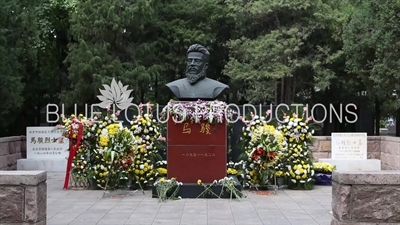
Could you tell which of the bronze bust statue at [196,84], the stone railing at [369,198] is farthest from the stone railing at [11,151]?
the stone railing at [369,198]

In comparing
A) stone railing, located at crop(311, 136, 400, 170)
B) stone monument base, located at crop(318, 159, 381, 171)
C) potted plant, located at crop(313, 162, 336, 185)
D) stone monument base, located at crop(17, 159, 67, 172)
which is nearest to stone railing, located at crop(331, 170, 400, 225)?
potted plant, located at crop(313, 162, 336, 185)

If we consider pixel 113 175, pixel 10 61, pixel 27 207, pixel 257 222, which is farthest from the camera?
pixel 10 61

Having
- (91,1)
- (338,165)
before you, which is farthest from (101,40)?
(338,165)

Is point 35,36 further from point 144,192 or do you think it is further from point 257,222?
point 257,222

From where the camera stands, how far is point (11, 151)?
1463 cm

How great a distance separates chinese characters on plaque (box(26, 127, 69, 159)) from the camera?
1459 centimetres

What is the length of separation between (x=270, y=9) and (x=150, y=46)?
5.02 meters

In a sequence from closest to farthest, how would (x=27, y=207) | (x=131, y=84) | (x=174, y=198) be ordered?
(x=27, y=207), (x=174, y=198), (x=131, y=84)

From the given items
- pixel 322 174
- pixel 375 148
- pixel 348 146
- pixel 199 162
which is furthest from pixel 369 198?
pixel 375 148

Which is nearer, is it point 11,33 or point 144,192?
point 144,192

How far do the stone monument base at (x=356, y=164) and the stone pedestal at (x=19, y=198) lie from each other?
30.2 feet

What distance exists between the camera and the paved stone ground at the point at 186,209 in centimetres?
709

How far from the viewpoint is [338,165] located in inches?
521

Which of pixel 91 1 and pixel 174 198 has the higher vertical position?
pixel 91 1
